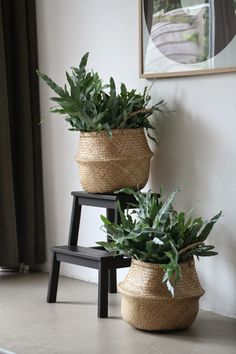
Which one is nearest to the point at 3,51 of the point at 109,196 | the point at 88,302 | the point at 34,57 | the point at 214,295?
the point at 34,57

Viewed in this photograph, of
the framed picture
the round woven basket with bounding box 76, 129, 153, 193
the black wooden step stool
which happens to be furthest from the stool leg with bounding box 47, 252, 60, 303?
the framed picture

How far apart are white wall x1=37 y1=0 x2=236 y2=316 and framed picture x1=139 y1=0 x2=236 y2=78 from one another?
0.07 metres

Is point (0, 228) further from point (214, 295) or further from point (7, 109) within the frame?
point (214, 295)

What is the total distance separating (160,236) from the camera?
3100mm

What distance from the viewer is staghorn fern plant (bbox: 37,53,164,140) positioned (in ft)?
11.2

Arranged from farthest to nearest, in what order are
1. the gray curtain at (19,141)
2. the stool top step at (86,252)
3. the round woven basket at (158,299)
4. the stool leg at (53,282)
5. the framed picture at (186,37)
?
the gray curtain at (19,141) < the stool leg at (53,282) < the stool top step at (86,252) < the framed picture at (186,37) < the round woven basket at (158,299)

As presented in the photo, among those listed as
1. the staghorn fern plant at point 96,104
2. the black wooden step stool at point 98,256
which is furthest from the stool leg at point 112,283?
the staghorn fern plant at point 96,104

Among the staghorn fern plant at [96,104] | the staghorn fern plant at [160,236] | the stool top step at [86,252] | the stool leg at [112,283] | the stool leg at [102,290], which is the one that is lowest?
the stool leg at [112,283]

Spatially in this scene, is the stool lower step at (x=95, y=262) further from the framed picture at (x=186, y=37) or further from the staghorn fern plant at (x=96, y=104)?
the framed picture at (x=186, y=37)

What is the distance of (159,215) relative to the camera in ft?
10.3

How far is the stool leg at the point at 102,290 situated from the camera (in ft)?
11.0

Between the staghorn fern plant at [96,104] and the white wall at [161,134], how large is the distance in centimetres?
19

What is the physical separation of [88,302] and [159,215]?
30.2 inches

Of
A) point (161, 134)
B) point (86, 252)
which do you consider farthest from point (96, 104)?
point (86, 252)
